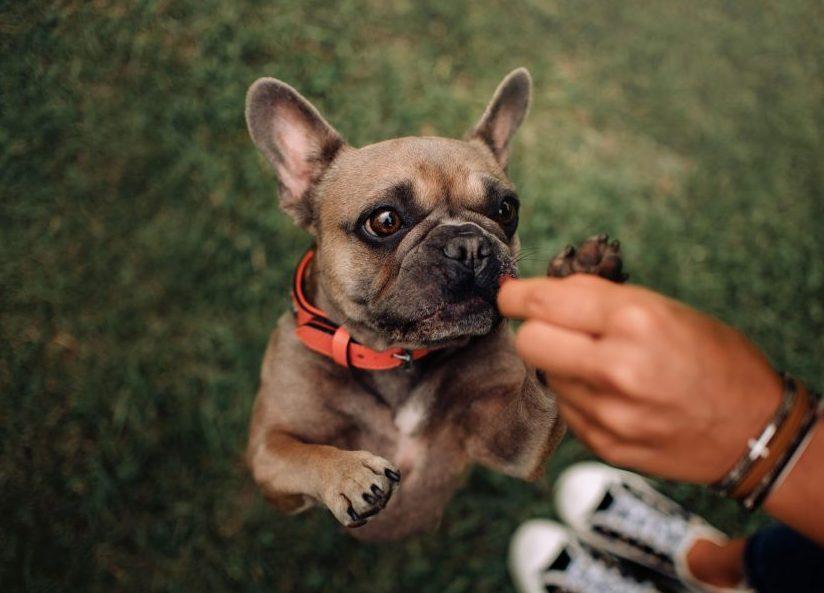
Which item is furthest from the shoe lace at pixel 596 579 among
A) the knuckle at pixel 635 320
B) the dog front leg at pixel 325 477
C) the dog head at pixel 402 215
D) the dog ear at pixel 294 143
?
the knuckle at pixel 635 320

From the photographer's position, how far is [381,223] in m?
2.58

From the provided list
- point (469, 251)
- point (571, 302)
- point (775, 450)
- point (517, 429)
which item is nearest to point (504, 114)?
point (469, 251)

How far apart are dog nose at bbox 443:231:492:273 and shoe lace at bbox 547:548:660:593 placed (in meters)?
2.60

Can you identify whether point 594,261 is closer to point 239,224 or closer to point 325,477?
point 325,477

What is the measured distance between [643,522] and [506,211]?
2.55 meters

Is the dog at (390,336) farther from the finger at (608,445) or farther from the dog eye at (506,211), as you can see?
the finger at (608,445)

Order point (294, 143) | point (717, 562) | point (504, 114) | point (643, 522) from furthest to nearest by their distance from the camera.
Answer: point (643, 522), point (717, 562), point (504, 114), point (294, 143)

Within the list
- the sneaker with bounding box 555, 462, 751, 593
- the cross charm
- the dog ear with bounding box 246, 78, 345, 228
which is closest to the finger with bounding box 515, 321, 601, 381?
the cross charm

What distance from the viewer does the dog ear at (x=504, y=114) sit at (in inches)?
125

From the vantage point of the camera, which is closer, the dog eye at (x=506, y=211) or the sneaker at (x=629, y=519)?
the dog eye at (x=506, y=211)

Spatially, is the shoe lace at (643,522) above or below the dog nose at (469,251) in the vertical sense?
below

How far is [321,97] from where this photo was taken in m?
4.49

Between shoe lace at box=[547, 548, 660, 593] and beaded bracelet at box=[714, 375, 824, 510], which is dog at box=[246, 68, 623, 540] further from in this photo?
shoe lace at box=[547, 548, 660, 593]

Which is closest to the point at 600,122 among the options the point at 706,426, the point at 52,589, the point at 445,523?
the point at 445,523
